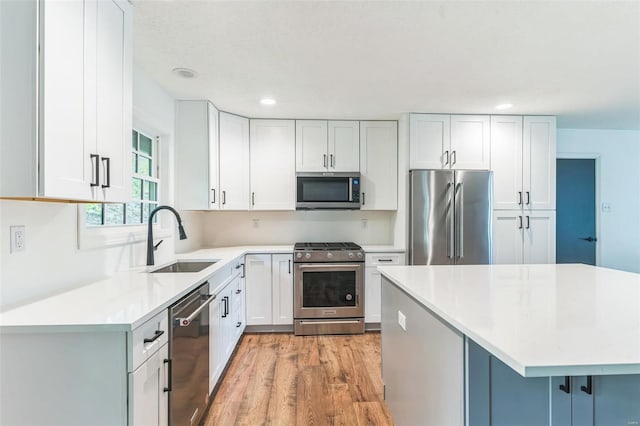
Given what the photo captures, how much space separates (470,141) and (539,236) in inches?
50.8

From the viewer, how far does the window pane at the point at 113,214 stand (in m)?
1.93

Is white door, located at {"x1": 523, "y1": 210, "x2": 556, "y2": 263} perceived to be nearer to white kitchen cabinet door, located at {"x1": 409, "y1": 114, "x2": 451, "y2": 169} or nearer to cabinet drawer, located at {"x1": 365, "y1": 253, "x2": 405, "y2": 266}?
white kitchen cabinet door, located at {"x1": 409, "y1": 114, "x2": 451, "y2": 169}

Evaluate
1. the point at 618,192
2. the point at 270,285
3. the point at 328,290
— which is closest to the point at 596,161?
the point at 618,192

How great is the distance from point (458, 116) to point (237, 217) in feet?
9.17

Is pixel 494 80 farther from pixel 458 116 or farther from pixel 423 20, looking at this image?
pixel 423 20

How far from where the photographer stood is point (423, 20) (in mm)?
1650

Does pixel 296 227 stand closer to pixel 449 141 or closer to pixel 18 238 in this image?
pixel 449 141

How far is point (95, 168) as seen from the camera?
50.8 inches

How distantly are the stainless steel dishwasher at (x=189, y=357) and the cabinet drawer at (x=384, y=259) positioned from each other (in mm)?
1809

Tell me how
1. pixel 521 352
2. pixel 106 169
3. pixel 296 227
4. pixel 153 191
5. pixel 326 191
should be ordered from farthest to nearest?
pixel 296 227, pixel 326 191, pixel 153 191, pixel 106 169, pixel 521 352

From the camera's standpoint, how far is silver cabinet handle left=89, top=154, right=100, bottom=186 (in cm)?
128

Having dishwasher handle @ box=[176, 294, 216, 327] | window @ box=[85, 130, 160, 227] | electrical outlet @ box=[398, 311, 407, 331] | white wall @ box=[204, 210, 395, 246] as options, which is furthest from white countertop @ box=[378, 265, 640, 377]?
white wall @ box=[204, 210, 395, 246]

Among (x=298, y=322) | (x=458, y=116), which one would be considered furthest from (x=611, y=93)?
(x=298, y=322)

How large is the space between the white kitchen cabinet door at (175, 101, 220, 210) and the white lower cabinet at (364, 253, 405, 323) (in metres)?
1.76
